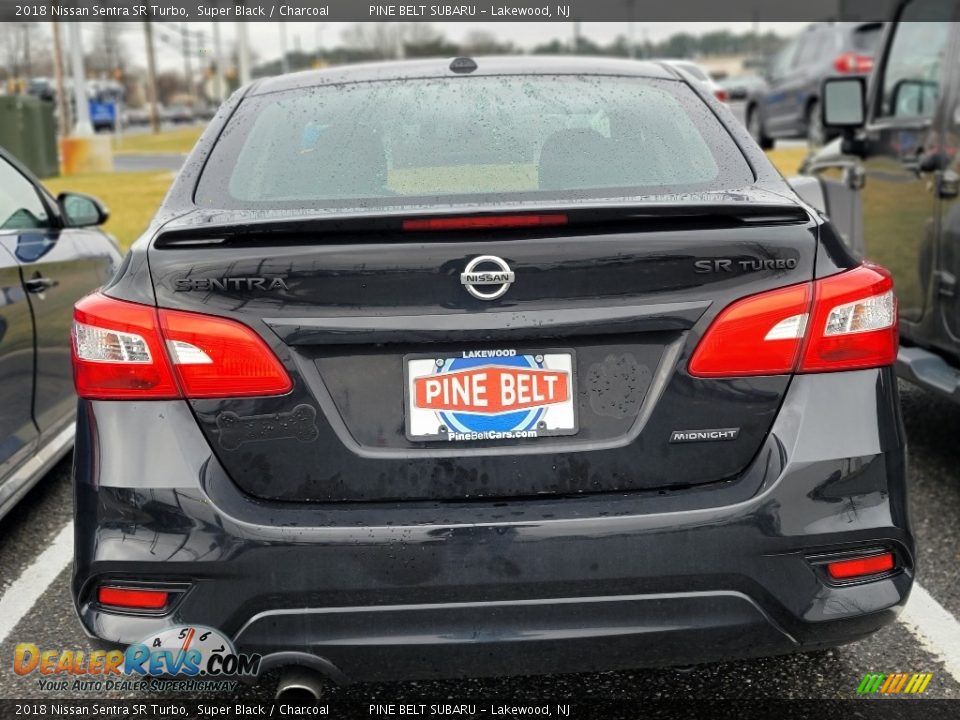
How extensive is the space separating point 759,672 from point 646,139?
4.84 ft

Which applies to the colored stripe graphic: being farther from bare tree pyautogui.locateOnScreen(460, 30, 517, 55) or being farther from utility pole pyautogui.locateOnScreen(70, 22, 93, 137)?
bare tree pyautogui.locateOnScreen(460, 30, 517, 55)

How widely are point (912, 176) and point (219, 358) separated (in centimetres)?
372

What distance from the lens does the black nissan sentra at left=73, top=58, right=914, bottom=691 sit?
2377 mm

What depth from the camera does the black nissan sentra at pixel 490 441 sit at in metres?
2.38

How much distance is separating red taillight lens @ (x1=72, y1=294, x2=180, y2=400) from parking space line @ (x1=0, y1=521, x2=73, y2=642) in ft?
4.67

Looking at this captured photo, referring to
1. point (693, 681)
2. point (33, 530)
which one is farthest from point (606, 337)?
point (33, 530)

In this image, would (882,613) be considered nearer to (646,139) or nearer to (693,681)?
(693,681)

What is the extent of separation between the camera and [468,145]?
3.07m

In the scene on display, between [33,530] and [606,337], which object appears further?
[33,530]

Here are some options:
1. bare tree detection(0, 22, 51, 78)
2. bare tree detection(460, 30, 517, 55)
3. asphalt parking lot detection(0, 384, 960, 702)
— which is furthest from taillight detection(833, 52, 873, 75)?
bare tree detection(460, 30, 517, 55)

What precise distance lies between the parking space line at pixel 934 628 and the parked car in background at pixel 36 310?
300 cm

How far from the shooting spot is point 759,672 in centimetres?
319

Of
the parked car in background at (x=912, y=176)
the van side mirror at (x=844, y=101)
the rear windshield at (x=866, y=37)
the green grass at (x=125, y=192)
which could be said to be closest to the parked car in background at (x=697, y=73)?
the van side mirror at (x=844, y=101)

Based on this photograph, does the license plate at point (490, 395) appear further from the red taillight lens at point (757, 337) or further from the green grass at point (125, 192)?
the green grass at point (125, 192)
